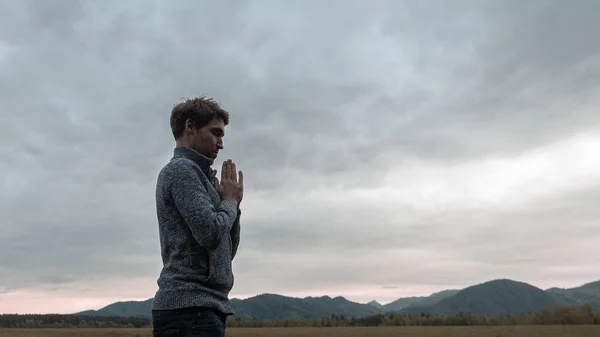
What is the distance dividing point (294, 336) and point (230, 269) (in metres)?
71.6

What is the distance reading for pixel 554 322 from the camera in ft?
383

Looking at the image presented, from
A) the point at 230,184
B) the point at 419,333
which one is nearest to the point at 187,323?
the point at 230,184

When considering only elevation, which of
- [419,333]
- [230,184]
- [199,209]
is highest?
[230,184]

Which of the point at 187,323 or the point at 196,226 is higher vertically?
the point at 196,226

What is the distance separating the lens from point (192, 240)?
3209mm

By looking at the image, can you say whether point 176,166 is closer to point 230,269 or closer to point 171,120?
point 171,120

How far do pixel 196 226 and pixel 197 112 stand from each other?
69 centimetres

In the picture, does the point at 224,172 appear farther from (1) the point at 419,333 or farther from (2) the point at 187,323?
(1) the point at 419,333

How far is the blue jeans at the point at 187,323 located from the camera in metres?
3.08

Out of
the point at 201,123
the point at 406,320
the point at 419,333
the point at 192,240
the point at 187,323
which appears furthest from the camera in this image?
the point at 406,320

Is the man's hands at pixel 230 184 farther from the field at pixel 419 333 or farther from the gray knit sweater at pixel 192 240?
the field at pixel 419 333

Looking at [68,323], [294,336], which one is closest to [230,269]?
[294,336]

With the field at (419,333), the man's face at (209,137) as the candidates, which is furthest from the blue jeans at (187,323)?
the field at (419,333)

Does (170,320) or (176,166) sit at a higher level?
(176,166)
